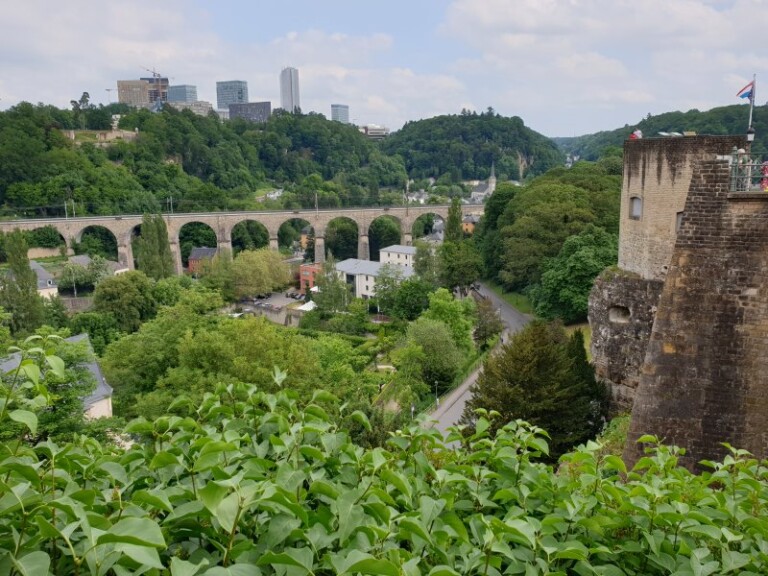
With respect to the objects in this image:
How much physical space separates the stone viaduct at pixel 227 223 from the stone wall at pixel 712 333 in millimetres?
60697

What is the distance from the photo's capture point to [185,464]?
3477 mm

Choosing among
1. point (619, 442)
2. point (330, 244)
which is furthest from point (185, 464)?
point (330, 244)

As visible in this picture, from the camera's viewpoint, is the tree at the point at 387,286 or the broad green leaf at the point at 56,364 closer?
the broad green leaf at the point at 56,364

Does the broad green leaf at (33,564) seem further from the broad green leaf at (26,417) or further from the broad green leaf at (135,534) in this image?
the broad green leaf at (26,417)

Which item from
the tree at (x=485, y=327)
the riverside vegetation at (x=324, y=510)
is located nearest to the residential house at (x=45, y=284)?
the tree at (x=485, y=327)

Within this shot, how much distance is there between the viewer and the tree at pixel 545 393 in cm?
1566

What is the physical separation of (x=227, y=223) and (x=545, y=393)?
57.7 metres

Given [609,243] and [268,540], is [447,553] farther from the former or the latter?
[609,243]

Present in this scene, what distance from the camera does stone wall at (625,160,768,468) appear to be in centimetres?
770

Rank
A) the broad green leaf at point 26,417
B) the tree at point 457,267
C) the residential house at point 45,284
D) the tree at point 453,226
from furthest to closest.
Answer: the tree at point 453,226
the residential house at point 45,284
the tree at point 457,267
the broad green leaf at point 26,417

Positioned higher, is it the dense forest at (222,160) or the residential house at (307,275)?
the dense forest at (222,160)

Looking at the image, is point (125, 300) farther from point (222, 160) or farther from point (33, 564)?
point (222, 160)

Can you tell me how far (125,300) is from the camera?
3881cm

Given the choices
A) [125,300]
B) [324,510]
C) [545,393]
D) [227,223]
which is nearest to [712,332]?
[324,510]
